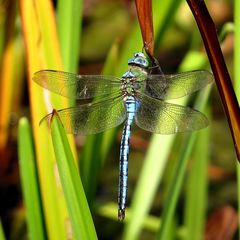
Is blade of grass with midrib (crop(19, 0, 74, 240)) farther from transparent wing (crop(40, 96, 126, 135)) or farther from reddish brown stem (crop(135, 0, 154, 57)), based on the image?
reddish brown stem (crop(135, 0, 154, 57))

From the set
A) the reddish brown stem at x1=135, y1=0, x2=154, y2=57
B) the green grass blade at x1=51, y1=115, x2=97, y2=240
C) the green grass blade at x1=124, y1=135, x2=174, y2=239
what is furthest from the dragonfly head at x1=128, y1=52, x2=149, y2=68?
the green grass blade at x1=51, y1=115, x2=97, y2=240

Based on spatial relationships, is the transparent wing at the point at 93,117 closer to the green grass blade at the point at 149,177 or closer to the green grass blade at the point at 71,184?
the green grass blade at the point at 149,177

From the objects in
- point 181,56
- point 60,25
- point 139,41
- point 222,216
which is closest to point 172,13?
point 139,41

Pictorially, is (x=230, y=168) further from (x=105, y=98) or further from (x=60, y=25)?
(x=60, y=25)

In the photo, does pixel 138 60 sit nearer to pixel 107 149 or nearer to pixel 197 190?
pixel 107 149

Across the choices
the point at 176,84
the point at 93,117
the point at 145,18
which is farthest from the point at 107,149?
the point at 145,18

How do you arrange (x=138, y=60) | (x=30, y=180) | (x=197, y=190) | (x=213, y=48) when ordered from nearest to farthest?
(x=213, y=48), (x=30, y=180), (x=138, y=60), (x=197, y=190)
